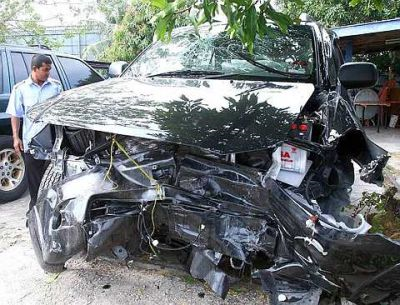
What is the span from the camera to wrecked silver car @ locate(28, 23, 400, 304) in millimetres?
2260

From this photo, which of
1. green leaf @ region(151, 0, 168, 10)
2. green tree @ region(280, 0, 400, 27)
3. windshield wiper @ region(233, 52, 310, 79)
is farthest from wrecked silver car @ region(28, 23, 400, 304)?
green tree @ region(280, 0, 400, 27)

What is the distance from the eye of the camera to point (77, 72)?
6.07 metres

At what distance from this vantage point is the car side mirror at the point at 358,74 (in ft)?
11.4

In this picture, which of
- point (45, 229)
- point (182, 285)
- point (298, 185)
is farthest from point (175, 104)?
point (182, 285)

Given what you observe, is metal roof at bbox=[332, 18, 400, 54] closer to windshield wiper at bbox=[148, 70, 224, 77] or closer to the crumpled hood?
windshield wiper at bbox=[148, 70, 224, 77]

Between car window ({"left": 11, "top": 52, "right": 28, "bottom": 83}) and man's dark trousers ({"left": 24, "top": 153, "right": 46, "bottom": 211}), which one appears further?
car window ({"left": 11, "top": 52, "right": 28, "bottom": 83})

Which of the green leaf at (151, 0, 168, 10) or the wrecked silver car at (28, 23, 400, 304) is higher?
the green leaf at (151, 0, 168, 10)

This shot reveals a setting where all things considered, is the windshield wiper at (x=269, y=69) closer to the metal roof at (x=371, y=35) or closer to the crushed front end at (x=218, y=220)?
the crushed front end at (x=218, y=220)

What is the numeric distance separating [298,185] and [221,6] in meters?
1.11

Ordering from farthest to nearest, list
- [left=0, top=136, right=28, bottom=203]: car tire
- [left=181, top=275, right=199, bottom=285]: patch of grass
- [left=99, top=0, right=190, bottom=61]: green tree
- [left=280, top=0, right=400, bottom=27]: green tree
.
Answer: [left=99, top=0, right=190, bottom=61]: green tree → [left=280, top=0, right=400, bottom=27]: green tree → [left=0, top=136, right=28, bottom=203]: car tire → [left=181, top=275, right=199, bottom=285]: patch of grass

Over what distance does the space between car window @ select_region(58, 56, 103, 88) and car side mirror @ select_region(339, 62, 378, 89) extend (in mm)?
3780

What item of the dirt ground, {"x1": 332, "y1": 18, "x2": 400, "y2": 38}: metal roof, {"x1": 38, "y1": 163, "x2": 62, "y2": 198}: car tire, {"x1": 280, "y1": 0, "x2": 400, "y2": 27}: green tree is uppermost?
{"x1": 280, "y1": 0, "x2": 400, "y2": 27}: green tree

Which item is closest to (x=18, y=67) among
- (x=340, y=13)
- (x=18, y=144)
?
(x=18, y=144)

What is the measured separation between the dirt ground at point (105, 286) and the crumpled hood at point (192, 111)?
1.14 metres
